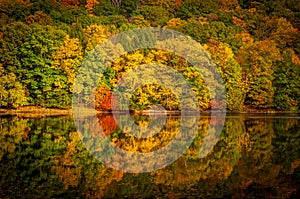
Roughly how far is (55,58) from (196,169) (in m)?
41.7

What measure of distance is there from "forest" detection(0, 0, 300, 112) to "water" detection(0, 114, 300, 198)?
2948 cm

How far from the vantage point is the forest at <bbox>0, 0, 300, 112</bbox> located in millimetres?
57969

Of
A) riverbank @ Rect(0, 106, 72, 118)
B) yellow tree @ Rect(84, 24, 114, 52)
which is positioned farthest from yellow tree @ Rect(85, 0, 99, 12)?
riverbank @ Rect(0, 106, 72, 118)

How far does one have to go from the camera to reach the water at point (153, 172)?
51.8ft

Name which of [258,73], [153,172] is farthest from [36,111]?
[153,172]

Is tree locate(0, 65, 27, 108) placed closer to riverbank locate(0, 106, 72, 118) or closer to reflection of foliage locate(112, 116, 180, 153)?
riverbank locate(0, 106, 72, 118)

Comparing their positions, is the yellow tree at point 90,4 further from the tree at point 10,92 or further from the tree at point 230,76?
the tree at point 10,92

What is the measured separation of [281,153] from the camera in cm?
2405

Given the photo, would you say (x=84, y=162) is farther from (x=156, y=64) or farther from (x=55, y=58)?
(x=156, y=64)

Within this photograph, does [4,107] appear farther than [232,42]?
No

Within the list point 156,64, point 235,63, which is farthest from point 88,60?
point 235,63

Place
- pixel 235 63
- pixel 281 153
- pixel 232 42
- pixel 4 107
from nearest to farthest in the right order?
1. pixel 281 153
2. pixel 4 107
3. pixel 235 63
4. pixel 232 42

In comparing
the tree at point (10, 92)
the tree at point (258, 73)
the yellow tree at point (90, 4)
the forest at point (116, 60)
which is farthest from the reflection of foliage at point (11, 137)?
the yellow tree at point (90, 4)

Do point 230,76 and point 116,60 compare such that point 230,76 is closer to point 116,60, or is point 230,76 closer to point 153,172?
point 116,60
